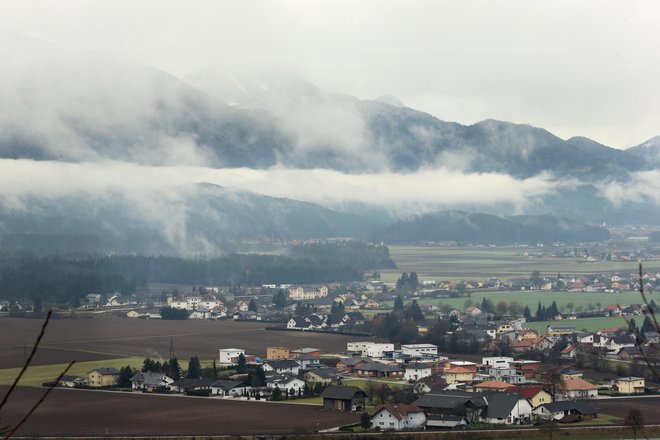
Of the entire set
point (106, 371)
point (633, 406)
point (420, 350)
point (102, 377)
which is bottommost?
point (633, 406)

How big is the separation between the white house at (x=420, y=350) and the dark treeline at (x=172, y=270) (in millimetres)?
17220

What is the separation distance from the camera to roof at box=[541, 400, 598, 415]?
83.7 ft

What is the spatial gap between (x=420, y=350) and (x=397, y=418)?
48.8 ft

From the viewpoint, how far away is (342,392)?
2811 cm

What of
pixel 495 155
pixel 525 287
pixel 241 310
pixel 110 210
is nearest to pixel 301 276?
pixel 525 287

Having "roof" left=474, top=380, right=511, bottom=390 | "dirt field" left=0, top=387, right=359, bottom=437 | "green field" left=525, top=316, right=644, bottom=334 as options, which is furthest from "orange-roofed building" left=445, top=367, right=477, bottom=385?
"green field" left=525, top=316, right=644, bottom=334

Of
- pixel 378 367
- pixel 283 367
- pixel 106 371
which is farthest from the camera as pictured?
pixel 283 367

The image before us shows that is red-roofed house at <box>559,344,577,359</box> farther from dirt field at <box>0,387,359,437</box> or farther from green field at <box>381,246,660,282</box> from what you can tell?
green field at <box>381,246,660,282</box>

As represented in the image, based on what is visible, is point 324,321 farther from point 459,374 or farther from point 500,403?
point 500,403

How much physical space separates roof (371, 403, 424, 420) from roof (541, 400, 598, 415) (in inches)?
112

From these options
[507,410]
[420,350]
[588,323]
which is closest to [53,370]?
[420,350]

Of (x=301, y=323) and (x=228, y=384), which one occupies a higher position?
(x=301, y=323)

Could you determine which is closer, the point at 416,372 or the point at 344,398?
the point at 344,398

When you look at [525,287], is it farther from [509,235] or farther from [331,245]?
[509,235]
